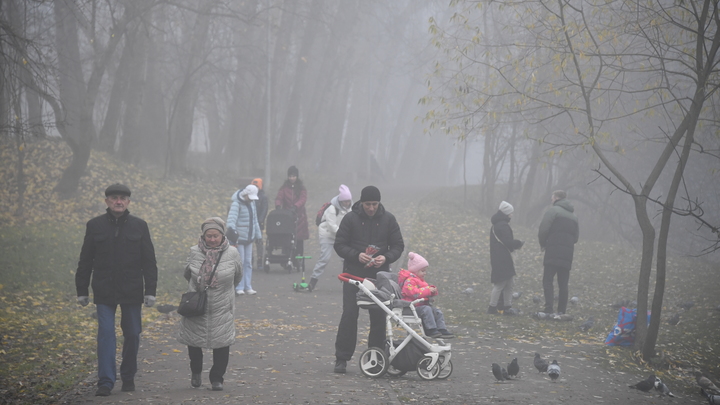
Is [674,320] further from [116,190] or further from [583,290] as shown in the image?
[116,190]

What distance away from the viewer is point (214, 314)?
645 cm


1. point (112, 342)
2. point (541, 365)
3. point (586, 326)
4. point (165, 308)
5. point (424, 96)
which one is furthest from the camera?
point (424, 96)

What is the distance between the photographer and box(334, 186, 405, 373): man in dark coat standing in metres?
7.33

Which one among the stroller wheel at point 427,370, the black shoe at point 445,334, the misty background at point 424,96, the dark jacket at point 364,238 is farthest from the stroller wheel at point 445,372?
the misty background at point 424,96

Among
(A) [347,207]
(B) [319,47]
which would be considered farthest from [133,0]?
(B) [319,47]

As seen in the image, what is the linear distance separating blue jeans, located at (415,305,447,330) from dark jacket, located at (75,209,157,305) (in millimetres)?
2731

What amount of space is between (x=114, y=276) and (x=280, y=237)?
8259 mm

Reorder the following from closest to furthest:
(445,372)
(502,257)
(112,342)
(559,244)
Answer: (112,342) < (445,372) < (559,244) < (502,257)

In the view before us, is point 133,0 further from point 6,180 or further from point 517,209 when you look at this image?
point 517,209

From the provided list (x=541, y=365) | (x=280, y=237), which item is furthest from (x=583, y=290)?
(x=541, y=365)

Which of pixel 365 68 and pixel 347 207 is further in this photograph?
pixel 365 68

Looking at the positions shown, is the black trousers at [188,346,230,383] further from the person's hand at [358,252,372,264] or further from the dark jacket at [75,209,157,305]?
the person's hand at [358,252,372,264]

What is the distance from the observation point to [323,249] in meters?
12.9

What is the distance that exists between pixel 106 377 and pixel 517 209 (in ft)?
71.8
